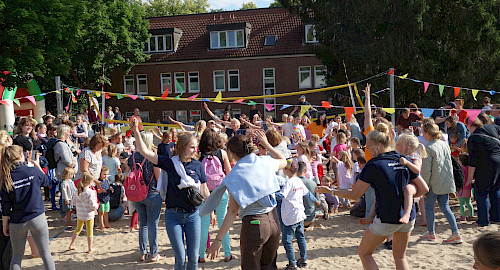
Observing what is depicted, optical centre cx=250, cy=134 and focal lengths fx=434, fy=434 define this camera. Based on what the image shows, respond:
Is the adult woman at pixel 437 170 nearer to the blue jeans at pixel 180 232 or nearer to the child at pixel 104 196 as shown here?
the blue jeans at pixel 180 232

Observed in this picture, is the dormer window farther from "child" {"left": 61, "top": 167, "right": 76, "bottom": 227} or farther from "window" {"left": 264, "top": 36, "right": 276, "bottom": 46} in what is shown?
"child" {"left": 61, "top": 167, "right": 76, "bottom": 227}

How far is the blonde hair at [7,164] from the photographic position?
4.52 meters

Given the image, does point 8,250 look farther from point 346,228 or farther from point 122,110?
point 122,110

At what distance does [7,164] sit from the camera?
4.56 metres

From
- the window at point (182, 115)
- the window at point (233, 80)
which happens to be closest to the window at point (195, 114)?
the window at point (182, 115)

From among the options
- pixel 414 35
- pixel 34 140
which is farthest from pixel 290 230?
pixel 414 35

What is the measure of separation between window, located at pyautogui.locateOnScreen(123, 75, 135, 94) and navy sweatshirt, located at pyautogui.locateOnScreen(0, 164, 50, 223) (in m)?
30.9

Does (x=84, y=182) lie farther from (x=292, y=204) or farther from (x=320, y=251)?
(x=320, y=251)

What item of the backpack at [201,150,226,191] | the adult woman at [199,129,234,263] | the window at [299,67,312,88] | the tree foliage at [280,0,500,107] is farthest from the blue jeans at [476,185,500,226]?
the window at [299,67,312,88]

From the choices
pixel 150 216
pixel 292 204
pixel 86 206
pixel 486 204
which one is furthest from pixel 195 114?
pixel 292 204

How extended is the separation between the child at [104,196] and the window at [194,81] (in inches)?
994

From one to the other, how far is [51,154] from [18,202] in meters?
4.12

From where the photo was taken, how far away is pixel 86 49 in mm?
29281

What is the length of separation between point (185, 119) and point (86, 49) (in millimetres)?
8628
